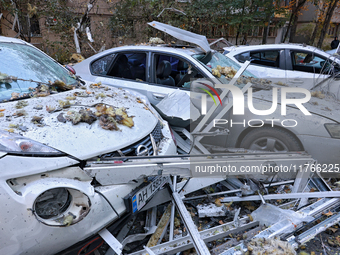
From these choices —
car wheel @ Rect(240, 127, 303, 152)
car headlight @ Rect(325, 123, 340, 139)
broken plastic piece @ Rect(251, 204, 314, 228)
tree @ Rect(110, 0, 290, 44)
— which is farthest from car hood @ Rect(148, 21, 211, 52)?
tree @ Rect(110, 0, 290, 44)

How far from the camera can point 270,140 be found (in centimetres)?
315

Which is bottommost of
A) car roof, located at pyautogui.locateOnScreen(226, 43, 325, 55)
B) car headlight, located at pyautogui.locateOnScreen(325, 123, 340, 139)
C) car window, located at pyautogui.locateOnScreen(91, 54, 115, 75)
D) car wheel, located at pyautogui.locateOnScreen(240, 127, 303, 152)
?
car wheel, located at pyautogui.locateOnScreen(240, 127, 303, 152)

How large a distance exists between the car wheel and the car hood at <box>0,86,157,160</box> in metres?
1.40

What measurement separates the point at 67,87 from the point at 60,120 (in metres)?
0.93

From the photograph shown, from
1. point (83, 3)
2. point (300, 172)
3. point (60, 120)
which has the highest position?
point (83, 3)

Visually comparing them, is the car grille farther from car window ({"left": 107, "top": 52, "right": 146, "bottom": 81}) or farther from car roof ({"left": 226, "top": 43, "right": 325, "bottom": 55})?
car roof ({"left": 226, "top": 43, "right": 325, "bottom": 55})

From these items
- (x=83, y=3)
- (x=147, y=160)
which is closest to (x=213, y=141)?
(x=147, y=160)

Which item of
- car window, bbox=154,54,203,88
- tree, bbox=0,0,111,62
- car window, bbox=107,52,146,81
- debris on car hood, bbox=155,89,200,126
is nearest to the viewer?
debris on car hood, bbox=155,89,200,126

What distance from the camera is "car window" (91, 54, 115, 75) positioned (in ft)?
14.5

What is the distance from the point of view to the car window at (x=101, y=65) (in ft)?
14.5

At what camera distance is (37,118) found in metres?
2.01

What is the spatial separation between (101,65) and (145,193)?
3.17m

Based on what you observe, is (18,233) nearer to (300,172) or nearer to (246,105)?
(300,172)

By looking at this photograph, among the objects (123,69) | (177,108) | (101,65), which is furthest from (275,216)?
(101,65)
